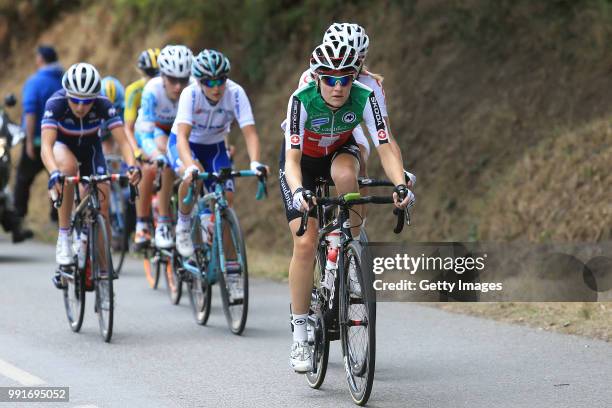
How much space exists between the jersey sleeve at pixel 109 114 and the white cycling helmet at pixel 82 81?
1.17 ft

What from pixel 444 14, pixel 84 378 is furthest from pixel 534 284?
pixel 444 14

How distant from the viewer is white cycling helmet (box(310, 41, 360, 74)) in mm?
7352

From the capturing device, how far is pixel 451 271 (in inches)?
477

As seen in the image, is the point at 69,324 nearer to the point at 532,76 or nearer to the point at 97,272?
the point at 97,272

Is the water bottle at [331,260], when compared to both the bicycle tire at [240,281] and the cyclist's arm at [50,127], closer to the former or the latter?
the bicycle tire at [240,281]

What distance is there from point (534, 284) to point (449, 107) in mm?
4969

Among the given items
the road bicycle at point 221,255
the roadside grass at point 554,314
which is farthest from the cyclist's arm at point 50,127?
the roadside grass at point 554,314

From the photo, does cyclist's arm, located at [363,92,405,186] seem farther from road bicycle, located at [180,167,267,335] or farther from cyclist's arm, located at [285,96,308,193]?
road bicycle, located at [180,167,267,335]

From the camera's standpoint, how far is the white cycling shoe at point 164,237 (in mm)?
11391

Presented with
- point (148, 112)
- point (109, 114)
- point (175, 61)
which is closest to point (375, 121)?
point (109, 114)

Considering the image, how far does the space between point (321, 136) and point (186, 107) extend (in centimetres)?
280

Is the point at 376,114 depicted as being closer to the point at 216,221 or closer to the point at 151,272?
the point at 216,221

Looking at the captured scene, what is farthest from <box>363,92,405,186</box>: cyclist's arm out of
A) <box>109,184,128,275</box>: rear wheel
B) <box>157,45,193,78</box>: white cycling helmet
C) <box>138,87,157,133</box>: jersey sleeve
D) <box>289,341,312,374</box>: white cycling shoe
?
<box>109,184,128,275</box>: rear wheel

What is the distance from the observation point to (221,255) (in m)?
9.82
